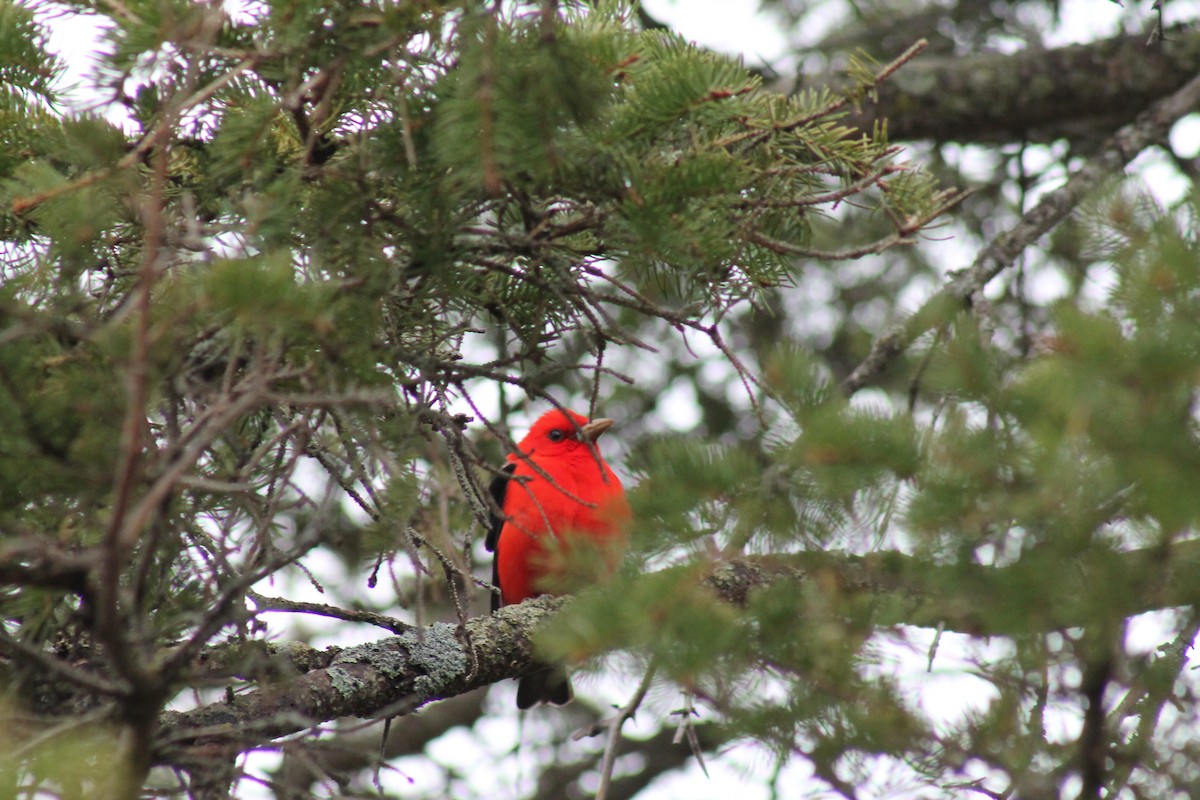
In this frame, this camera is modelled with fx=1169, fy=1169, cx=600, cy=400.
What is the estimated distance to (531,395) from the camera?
2891mm

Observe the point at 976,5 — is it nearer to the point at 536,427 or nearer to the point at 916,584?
the point at 536,427

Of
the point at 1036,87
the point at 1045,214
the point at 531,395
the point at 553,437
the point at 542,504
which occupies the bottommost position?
the point at 531,395

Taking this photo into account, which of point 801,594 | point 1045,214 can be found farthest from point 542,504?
point 801,594

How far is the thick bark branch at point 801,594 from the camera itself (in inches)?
81.1

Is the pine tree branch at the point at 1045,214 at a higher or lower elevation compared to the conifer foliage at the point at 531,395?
higher

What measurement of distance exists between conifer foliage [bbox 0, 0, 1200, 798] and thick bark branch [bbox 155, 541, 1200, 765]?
10mm

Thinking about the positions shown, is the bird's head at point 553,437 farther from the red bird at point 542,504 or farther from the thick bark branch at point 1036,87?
the thick bark branch at point 1036,87

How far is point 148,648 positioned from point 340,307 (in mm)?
796

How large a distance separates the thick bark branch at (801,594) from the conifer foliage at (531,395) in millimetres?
10

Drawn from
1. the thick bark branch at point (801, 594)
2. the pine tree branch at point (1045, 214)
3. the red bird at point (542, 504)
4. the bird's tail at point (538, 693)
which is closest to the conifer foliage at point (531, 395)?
the thick bark branch at point (801, 594)

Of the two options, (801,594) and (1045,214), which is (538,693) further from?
(801,594)

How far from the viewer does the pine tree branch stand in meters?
4.66

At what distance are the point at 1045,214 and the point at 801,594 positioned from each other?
310 cm

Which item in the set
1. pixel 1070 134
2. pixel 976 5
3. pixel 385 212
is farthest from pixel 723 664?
pixel 976 5
